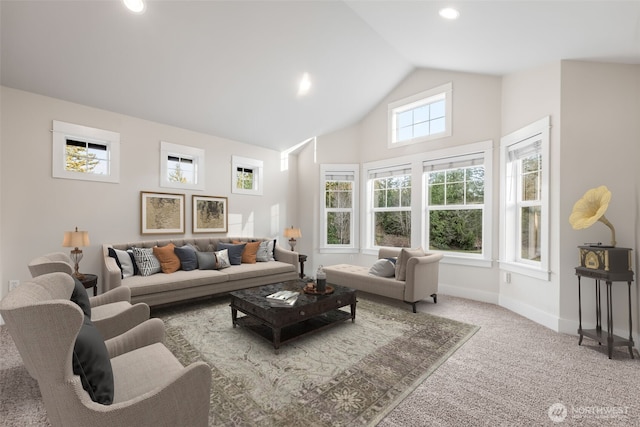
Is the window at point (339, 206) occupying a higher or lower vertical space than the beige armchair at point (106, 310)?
higher

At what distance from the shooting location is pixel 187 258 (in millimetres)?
4172

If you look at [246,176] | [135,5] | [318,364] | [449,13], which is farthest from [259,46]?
[318,364]

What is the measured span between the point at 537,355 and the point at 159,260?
14.6ft

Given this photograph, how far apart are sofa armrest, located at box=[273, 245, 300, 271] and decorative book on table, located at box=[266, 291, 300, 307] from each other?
77.9 inches

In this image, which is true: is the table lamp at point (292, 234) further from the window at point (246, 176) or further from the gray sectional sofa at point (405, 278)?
the gray sectional sofa at point (405, 278)

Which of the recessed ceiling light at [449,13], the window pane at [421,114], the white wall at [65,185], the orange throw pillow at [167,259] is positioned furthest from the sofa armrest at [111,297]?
A: the window pane at [421,114]

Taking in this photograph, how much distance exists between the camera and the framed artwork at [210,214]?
4895 mm

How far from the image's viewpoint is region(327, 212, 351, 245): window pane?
6023mm

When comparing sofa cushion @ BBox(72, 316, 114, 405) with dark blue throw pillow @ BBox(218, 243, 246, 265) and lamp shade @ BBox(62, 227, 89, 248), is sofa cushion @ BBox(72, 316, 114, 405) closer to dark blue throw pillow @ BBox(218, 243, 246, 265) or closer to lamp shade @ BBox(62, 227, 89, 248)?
lamp shade @ BBox(62, 227, 89, 248)

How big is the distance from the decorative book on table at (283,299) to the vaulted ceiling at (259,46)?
2.96 metres

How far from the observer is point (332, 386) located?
211cm

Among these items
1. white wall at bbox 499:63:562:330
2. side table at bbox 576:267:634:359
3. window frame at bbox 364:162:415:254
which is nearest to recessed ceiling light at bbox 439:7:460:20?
white wall at bbox 499:63:562:330

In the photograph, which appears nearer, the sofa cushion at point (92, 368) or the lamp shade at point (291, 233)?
the sofa cushion at point (92, 368)

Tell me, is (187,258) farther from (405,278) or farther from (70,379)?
(70,379)
